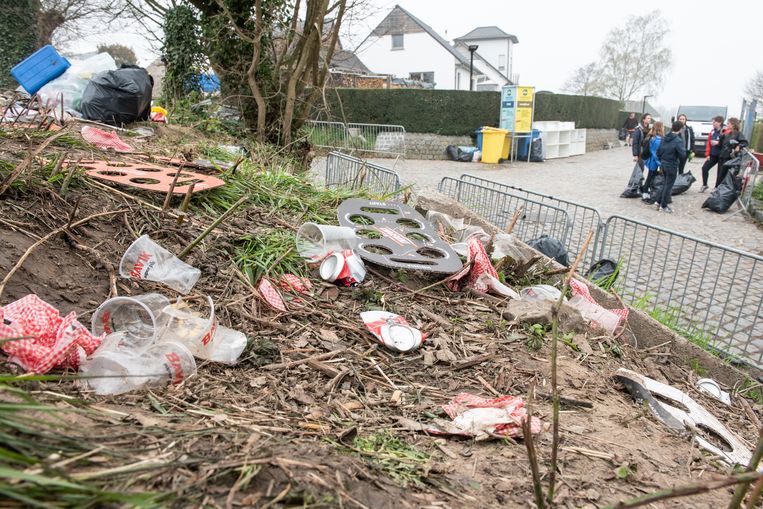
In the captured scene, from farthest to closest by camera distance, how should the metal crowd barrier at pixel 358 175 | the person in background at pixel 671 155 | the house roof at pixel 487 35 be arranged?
the house roof at pixel 487 35
the person in background at pixel 671 155
the metal crowd barrier at pixel 358 175

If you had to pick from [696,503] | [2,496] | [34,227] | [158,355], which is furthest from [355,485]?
[34,227]

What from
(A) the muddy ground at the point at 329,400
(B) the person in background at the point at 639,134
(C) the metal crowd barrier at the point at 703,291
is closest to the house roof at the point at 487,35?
(B) the person in background at the point at 639,134

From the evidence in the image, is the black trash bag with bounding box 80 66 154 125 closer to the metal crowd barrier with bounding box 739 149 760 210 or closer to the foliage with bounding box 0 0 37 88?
the metal crowd barrier with bounding box 739 149 760 210

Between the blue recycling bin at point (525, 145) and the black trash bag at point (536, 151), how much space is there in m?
0.17

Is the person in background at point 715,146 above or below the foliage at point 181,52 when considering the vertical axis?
below

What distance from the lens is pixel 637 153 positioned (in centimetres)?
1446

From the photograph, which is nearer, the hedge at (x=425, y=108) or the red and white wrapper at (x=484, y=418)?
the red and white wrapper at (x=484, y=418)

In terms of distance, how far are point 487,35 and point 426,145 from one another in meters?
55.4

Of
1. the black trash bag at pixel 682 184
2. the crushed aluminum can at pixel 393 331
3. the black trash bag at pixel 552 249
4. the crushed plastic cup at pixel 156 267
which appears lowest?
the black trash bag at pixel 682 184

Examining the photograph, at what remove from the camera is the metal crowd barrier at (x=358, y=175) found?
633cm

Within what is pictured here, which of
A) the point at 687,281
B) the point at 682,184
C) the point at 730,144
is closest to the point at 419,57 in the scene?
the point at 682,184

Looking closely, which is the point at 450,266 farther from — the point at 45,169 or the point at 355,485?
the point at 45,169

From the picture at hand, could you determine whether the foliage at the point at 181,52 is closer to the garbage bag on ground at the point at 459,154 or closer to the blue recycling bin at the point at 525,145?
the garbage bag on ground at the point at 459,154

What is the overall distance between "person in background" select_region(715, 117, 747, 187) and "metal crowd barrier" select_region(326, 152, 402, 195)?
31.4 feet
